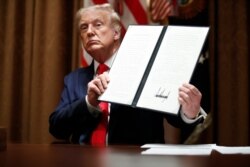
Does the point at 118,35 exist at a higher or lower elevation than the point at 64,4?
lower

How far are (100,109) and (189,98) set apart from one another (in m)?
0.45

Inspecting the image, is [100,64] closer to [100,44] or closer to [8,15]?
[100,44]

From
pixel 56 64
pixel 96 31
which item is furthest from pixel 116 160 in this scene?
pixel 56 64

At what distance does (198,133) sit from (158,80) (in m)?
0.89

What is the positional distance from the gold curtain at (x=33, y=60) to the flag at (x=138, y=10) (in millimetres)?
239

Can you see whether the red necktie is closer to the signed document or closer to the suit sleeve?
the suit sleeve

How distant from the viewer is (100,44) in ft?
5.65

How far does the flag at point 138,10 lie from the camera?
200 centimetres

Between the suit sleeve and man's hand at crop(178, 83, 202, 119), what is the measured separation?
16.0 inches

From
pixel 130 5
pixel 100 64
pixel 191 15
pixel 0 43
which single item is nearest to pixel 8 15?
pixel 0 43

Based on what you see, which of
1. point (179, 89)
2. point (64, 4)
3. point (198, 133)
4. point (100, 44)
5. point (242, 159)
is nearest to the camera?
point (242, 159)

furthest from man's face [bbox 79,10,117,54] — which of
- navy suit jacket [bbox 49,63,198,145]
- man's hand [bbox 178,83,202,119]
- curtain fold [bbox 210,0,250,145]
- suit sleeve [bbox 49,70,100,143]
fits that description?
curtain fold [bbox 210,0,250,145]

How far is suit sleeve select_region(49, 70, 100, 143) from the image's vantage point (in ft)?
4.93
